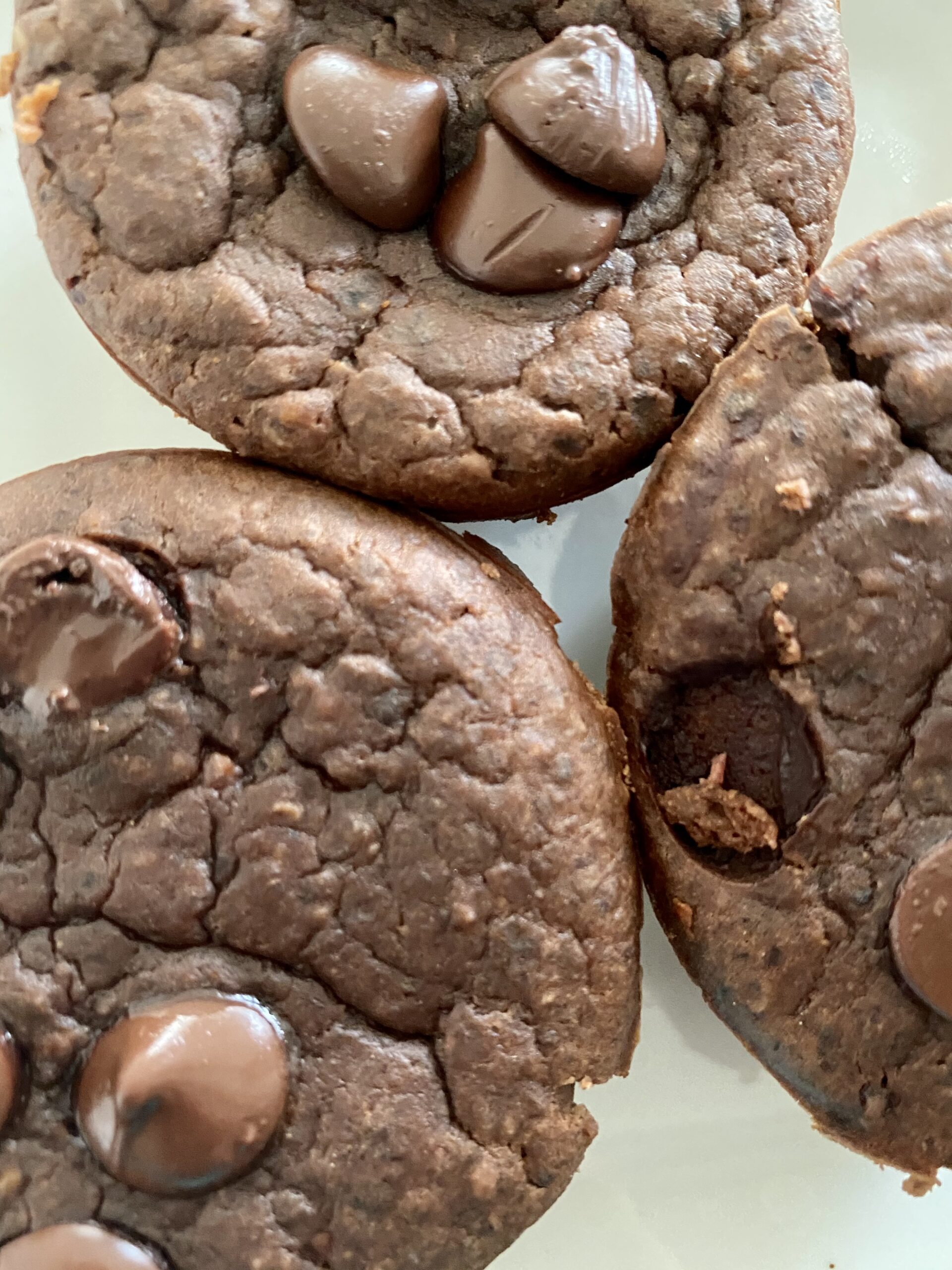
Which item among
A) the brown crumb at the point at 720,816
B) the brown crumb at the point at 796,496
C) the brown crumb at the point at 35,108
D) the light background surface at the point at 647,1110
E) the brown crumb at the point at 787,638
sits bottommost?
the light background surface at the point at 647,1110

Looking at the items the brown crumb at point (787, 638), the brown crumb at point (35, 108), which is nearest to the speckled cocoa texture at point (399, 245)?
the brown crumb at point (35, 108)

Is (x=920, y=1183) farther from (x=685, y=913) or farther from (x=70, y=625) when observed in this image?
(x=70, y=625)

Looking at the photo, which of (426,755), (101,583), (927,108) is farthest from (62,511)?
(927,108)

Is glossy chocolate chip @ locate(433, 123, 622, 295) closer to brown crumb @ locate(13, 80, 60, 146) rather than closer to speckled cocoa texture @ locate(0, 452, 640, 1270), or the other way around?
speckled cocoa texture @ locate(0, 452, 640, 1270)

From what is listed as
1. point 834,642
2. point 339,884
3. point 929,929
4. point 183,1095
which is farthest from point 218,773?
point 929,929

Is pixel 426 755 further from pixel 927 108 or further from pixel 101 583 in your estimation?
pixel 927 108

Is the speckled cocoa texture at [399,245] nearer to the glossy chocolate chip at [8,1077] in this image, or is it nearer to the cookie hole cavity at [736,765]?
the cookie hole cavity at [736,765]
